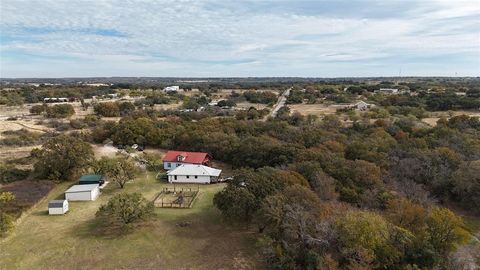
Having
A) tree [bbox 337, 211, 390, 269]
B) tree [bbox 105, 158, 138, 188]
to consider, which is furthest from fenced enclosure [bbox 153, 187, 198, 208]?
tree [bbox 337, 211, 390, 269]

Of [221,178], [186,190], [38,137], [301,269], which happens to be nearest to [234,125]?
[221,178]

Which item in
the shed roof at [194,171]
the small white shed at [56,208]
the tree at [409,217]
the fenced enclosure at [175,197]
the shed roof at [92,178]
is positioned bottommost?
the fenced enclosure at [175,197]

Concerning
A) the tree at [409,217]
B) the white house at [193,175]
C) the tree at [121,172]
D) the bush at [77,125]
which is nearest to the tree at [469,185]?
the tree at [409,217]

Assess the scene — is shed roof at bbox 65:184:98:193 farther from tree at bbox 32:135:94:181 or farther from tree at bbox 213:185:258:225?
tree at bbox 213:185:258:225

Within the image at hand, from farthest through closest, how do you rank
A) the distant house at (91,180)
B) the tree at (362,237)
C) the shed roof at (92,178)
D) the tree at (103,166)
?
the tree at (103,166) < the shed roof at (92,178) < the distant house at (91,180) < the tree at (362,237)

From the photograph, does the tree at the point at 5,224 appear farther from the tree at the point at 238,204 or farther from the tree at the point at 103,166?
the tree at the point at 238,204

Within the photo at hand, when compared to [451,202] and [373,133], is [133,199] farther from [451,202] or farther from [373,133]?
[373,133]
